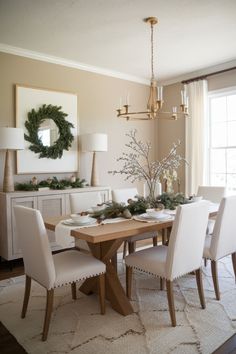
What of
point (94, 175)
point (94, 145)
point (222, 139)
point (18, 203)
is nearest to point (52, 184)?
point (18, 203)

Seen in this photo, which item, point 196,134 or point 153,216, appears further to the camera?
point 196,134

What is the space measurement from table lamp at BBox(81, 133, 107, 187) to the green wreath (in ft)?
0.74

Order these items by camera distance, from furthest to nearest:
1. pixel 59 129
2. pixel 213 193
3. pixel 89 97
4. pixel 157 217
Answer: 1. pixel 89 97
2. pixel 59 129
3. pixel 213 193
4. pixel 157 217

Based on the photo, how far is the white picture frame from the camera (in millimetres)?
4230

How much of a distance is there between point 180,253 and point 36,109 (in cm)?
303

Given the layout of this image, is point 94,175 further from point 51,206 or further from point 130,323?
point 130,323

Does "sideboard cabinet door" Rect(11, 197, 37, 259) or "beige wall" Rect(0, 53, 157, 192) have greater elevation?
"beige wall" Rect(0, 53, 157, 192)

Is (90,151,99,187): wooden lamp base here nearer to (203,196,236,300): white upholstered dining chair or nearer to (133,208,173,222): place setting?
(133,208,173,222): place setting

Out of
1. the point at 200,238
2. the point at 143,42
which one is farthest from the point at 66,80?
the point at 200,238

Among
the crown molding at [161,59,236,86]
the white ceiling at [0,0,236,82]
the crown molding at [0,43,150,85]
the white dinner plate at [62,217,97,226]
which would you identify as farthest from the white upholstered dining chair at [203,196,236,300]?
the crown molding at [0,43,150,85]

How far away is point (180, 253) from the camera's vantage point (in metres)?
2.43

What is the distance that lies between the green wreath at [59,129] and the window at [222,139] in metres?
2.38

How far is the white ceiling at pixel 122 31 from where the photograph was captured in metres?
3.02

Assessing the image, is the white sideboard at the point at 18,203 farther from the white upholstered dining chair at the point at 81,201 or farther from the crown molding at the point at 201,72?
the crown molding at the point at 201,72
